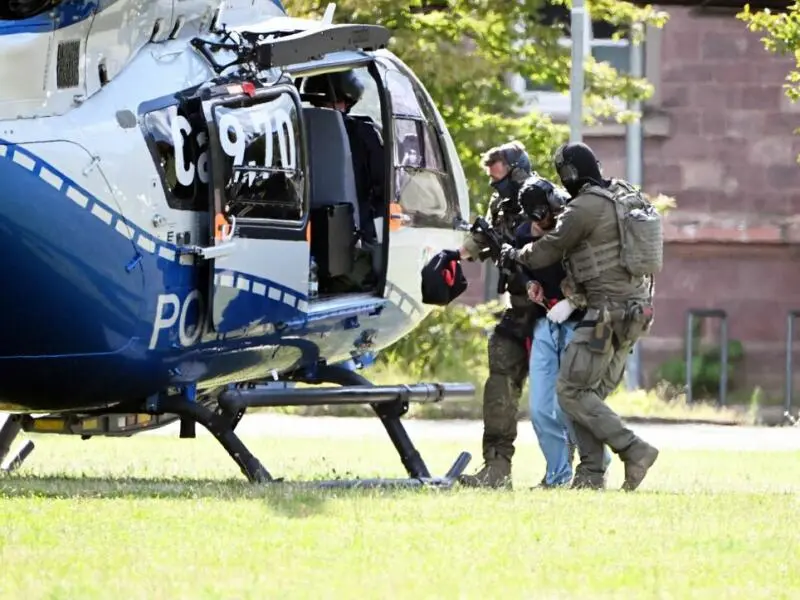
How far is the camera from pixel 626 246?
12398 millimetres

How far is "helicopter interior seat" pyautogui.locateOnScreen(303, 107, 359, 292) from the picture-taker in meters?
12.7

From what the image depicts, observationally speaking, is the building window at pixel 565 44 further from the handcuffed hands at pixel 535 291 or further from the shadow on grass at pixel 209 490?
the shadow on grass at pixel 209 490

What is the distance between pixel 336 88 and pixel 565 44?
11641 mm

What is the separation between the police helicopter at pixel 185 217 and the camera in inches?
415

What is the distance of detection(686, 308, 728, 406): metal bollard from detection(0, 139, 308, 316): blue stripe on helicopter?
14.9 metres

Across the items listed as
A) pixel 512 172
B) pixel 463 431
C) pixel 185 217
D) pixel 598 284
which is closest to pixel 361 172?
pixel 512 172

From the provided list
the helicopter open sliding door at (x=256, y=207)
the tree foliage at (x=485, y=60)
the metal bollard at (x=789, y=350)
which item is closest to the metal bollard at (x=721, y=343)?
the metal bollard at (x=789, y=350)

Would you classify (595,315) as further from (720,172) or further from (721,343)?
(720,172)

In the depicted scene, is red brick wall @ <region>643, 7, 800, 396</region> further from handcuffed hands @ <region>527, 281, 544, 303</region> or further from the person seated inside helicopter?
handcuffed hands @ <region>527, 281, 544, 303</region>

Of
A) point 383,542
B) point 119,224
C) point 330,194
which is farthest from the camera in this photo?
point 330,194

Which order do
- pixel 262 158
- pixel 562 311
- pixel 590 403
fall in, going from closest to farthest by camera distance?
pixel 262 158, pixel 590 403, pixel 562 311

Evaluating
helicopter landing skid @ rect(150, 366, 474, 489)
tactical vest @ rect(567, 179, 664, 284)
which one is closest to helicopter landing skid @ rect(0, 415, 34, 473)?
helicopter landing skid @ rect(150, 366, 474, 489)

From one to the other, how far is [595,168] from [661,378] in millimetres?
13972

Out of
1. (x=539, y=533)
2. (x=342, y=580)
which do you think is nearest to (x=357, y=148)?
(x=539, y=533)
